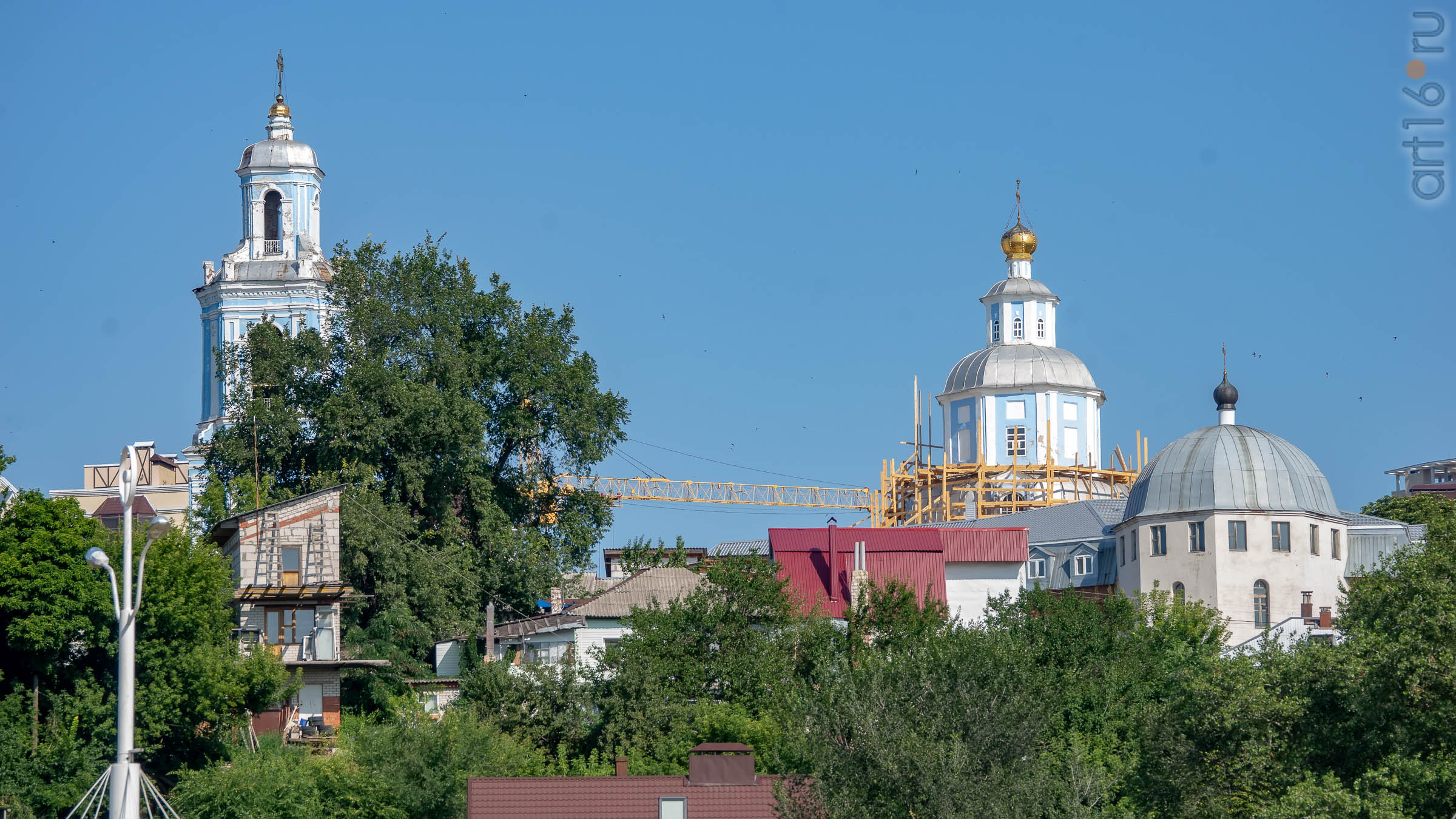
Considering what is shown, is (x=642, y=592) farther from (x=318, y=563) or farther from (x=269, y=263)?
(x=269, y=263)

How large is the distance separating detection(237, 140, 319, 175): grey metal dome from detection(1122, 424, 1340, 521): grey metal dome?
3686cm

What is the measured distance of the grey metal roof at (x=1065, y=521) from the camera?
242 feet

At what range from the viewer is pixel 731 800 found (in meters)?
41.7

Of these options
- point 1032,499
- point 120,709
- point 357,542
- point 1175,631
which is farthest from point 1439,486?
point 120,709

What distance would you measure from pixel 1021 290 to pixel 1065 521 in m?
24.3

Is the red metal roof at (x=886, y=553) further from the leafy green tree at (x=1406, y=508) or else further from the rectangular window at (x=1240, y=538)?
the leafy green tree at (x=1406, y=508)

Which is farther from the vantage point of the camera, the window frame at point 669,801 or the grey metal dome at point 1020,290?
the grey metal dome at point 1020,290

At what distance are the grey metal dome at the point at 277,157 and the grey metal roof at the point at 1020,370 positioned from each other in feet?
95.5

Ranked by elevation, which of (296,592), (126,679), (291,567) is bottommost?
(126,679)

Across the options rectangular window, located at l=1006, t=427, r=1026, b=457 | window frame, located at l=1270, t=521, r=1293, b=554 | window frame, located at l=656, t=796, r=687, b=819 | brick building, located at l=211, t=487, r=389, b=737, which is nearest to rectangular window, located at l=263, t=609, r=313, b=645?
brick building, located at l=211, t=487, r=389, b=737

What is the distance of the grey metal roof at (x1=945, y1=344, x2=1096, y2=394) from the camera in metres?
93.2

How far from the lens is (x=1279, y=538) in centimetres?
6419

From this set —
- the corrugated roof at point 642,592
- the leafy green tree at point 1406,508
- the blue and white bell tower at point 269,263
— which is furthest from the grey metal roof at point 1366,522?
the blue and white bell tower at point 269,263

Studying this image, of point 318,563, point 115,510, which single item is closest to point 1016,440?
point 115,510
